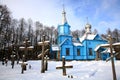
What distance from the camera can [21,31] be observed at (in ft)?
59.0

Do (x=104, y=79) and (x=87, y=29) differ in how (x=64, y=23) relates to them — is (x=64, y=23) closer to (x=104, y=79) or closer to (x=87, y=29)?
(x=87, y=29)

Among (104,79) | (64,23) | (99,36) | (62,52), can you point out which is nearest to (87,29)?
(99,36)

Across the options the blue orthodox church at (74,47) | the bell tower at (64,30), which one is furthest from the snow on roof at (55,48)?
the bell tower at (64,30)

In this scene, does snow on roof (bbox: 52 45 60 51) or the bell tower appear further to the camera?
the bell tower

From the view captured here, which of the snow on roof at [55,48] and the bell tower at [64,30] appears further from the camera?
the bell tower at [64,30]

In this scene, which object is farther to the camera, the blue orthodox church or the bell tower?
the bell tower

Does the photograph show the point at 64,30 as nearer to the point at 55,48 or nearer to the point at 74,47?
the point at 74,47

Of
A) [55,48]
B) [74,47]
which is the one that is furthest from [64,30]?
[55,48]

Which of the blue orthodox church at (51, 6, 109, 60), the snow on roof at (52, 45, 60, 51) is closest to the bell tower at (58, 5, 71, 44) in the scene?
the blue orthodox church at (51, 6, 109, 60)

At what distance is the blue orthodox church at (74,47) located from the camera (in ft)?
53.4

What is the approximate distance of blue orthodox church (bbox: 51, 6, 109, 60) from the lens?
1628 cm

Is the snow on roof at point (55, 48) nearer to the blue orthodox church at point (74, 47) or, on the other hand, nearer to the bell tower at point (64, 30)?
the blue orthodox church at point (74, 47)

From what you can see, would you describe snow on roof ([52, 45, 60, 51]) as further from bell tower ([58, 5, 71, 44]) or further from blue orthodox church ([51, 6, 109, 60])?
bell tower ([58, 5, 71, 44])

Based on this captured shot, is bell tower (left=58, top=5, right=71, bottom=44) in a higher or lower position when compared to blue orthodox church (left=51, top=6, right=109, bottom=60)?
higher
